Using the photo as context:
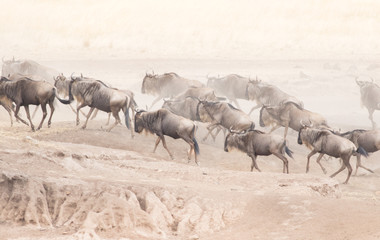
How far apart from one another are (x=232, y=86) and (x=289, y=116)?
5579 mm

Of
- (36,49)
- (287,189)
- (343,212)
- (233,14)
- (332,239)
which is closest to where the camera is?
(332,239)

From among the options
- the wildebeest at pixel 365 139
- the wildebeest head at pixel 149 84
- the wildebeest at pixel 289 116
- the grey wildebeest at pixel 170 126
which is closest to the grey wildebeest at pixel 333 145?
the wildebeest at pixel 365 139

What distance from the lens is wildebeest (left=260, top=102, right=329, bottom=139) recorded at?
19.5 meters

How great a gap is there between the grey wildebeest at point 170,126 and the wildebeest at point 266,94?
5919 millimetres

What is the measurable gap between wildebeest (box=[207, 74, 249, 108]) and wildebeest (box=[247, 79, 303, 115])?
1.85 feet

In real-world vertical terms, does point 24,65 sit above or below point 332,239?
above

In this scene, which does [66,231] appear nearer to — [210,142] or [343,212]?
A: [343,212]

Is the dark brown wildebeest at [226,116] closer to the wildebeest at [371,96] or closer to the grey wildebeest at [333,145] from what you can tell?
the grey wildebeest at [333,145]

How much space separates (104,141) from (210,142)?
357 cm

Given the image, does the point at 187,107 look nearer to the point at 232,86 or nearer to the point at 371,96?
the point at 232,86

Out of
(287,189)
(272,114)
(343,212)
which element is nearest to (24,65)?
(272,114)

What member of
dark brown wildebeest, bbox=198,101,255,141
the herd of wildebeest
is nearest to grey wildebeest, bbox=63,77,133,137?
the herd of wildebeest

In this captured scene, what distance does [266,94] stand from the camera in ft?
76.5

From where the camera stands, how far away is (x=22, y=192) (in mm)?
10242
